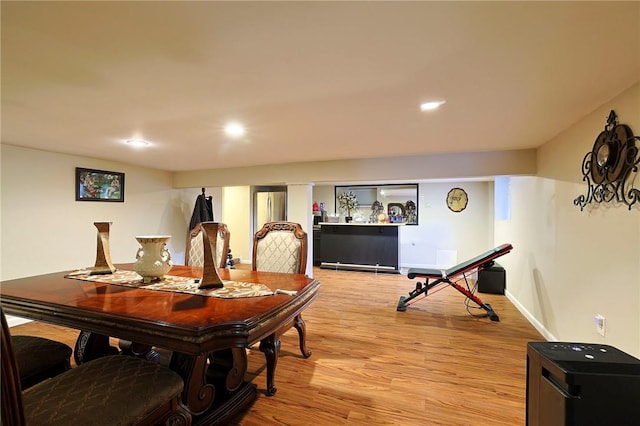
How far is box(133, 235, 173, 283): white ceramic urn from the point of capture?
1868 mm

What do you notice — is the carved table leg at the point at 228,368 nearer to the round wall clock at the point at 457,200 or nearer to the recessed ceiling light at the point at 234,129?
the recessed ceiling light at the point at 234,129

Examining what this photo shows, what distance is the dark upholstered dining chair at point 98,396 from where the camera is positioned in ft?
2.59

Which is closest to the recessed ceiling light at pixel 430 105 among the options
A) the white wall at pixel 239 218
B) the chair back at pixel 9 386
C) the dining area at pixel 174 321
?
the dining area at pixel 174 321

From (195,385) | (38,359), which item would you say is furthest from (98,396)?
(38,359)

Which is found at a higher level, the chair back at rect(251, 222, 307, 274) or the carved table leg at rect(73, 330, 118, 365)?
the chair back at rect(251, 222, 307, 274)

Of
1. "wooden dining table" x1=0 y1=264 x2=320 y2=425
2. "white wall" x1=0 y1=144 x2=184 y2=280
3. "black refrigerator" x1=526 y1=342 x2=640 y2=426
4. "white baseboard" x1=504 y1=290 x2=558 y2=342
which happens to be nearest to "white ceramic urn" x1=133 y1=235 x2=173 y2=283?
"wooden dining table" x1=0 y1=264 x2=320 y2=425

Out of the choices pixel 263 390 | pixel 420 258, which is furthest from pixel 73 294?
pixel 420 258

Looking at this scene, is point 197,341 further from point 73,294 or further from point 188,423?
point 73,294

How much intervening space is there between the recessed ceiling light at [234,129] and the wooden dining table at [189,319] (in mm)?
1256

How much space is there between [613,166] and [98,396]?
9.73 feet

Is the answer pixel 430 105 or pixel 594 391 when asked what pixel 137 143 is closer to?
pixel 430 105

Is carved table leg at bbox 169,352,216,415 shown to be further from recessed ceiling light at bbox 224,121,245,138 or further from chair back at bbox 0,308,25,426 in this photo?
recessed ceiling light at bbox 224,121,245,138

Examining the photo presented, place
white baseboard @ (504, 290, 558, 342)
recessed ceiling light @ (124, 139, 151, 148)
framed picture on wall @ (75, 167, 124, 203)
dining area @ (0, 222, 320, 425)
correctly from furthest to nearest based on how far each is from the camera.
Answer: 1. framed picture on wall @ (75, 167, 124, 203)
2. recessed ceiling light @ (124, 139, 151, 148)
3. white baseboard @ (504, 290, 558, 342)
4. dining area @ (0, 222, 320, 425)

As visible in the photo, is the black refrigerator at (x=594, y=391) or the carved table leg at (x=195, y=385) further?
the carved table leg at (x=195, y=385)
